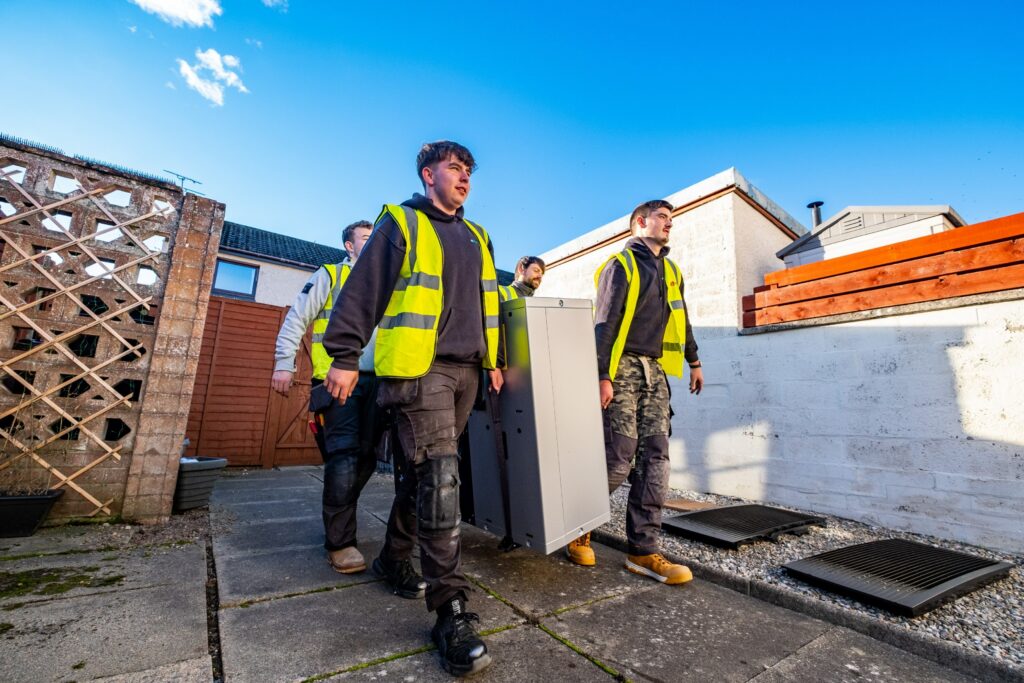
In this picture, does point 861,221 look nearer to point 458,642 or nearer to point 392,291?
point 392,291

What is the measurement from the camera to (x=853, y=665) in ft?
4.92

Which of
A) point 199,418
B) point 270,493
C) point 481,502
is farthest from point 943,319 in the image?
point 199,418

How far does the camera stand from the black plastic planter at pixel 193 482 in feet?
10.4

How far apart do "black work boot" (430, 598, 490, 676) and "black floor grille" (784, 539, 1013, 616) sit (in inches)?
64.8

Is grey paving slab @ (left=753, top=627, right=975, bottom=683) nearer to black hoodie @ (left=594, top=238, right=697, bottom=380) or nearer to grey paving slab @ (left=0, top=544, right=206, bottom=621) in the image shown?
black hoodie @ (left=594, top=238, right=697, bottom=380)

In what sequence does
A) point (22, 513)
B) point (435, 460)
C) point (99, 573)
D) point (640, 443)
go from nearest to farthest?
point (435, 460) < point (99, 573) < point (640, 443) < point (22, 513)

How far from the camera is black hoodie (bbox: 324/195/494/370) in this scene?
155cm

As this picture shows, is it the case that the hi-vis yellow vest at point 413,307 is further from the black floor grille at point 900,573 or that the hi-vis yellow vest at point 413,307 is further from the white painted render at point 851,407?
the white painted render at point 851,407

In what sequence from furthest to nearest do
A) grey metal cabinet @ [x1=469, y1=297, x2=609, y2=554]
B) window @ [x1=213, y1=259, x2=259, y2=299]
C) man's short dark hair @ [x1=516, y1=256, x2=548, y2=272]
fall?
window @ [x1=213, y1=259, x2=259, y2=299]
man's short dark hair @ [x1=516, y1=256, x2=548, y2=272]
grey metal cabinet @ [x1=469, y1=297, x2=609, y2=554]

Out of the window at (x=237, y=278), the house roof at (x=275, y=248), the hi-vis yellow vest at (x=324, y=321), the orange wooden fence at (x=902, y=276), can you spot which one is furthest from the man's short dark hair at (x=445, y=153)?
the window at (x=237, y=278)

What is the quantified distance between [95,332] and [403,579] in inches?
112

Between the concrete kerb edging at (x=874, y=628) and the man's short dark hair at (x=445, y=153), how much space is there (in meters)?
2.27

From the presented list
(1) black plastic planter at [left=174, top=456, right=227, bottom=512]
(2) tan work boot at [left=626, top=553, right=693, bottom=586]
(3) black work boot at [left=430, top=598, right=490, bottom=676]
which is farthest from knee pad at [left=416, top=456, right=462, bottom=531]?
(1) black plastic planter at [left=174, top=456, right=227, bottom=512]

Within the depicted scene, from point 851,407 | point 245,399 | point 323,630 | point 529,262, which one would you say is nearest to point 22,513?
point 323,630
